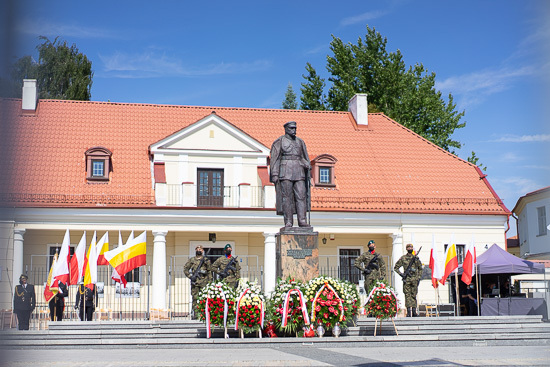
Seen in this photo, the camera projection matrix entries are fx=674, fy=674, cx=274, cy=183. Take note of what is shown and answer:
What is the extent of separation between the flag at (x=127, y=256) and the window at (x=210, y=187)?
30.0 feet

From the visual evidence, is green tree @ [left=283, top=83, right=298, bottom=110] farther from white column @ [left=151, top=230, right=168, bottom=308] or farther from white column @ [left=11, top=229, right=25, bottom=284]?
white column @ [left=11, top=229, right=25, bottom=284]

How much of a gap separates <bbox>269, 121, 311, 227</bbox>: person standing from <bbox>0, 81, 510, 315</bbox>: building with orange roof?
10.3 metres

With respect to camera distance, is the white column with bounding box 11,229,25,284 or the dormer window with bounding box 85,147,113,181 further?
the dormer window with bounding box 85,147,113,181

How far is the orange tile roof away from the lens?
1105 inches

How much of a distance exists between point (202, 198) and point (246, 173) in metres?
2.19

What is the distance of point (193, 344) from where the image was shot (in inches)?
532

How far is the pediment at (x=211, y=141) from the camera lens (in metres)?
28.6

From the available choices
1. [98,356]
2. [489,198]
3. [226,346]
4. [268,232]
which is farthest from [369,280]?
[489,198]

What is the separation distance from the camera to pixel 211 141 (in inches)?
1139

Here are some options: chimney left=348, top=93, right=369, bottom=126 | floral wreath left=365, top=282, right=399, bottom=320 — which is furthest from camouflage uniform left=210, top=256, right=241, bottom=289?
chimney left=348, top=93, right=369, bottom=126

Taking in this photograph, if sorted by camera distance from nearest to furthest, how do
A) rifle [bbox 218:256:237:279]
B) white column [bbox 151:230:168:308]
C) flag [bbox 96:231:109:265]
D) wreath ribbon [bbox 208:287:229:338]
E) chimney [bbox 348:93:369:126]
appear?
wreath ribbon [bbox 208:287:229:338] → rifle [bbox 218:256:237:279] → flag [bbox 96:231:109:265] → white column [bbox 151:230:168:308] → chimney [bbox 348:93:369:126]

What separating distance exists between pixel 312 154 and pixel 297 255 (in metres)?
17.3

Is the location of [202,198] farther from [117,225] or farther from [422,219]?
[422,219]

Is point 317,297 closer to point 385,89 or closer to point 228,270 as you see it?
point 228,270
